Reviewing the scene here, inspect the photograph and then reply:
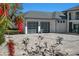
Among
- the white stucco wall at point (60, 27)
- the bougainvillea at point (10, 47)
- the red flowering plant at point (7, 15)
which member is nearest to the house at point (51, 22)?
the white stucco wall at point (60, 27)

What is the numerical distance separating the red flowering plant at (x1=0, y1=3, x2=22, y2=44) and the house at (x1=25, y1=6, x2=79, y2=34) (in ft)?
2.48

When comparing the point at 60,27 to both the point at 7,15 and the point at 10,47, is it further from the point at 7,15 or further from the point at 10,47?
the point at 7,15

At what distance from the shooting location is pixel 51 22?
3117mm

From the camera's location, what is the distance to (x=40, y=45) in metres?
2.97

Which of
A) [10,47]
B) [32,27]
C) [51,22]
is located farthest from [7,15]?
[51,22]

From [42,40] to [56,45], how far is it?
25cm

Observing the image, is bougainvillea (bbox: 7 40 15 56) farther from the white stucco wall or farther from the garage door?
the white stucco wall

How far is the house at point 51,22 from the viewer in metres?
2.90

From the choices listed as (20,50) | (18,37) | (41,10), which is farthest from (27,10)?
(20,50)

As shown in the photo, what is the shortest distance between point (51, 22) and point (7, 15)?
121 centimetres

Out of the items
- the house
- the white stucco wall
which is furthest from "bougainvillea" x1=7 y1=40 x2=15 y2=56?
the white stucco wall

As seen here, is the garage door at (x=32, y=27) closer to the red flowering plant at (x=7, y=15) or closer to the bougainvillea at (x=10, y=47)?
the bougainvillea at (x=10, y=47)

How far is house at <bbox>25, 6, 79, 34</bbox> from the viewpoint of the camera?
2.90 m

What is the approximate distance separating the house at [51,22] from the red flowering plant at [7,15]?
76 centimetres
